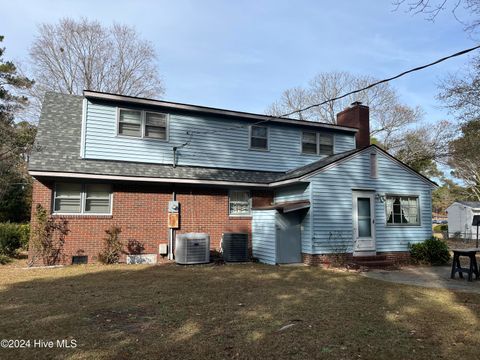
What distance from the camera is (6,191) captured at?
70.5ft

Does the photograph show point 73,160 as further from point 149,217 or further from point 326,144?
point 326,144

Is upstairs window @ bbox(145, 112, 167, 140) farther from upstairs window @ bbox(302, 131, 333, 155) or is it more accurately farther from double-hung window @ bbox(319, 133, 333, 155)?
double-hung window @ bbox(319, 133, 333, 155)

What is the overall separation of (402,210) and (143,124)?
9968mm

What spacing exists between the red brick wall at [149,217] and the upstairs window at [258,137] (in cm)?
202

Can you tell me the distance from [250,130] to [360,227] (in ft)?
18.3

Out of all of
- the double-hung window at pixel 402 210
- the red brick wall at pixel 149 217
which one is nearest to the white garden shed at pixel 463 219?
the double-hung window at pixel 402 210

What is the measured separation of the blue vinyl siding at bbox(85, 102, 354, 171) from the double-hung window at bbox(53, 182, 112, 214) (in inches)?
44.2

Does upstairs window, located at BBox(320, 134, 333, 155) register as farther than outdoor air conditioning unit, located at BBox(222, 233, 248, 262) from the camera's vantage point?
Yes

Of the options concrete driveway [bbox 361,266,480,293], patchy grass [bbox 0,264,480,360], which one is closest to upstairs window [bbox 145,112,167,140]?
patchy grass [bbox 0,264,480,360]

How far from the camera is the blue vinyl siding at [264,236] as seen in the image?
39.8 ft

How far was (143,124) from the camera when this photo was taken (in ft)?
42.8

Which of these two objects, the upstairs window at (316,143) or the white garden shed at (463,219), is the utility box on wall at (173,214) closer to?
the upstairs window at (316,143)

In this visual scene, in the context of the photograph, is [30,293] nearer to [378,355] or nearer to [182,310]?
[182,310]

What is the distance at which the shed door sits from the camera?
1198 cm
